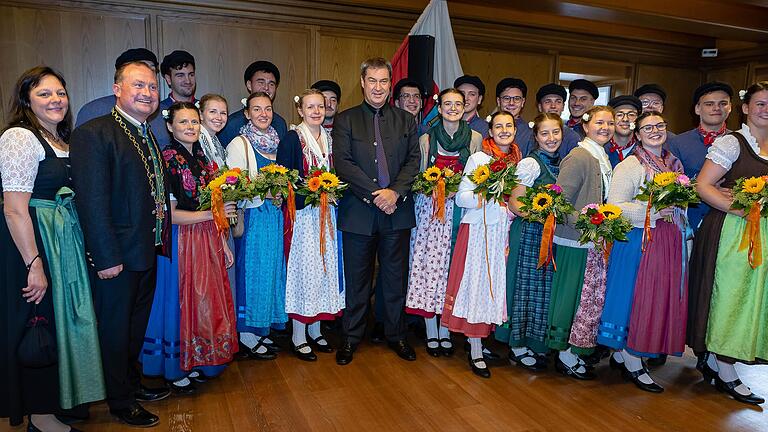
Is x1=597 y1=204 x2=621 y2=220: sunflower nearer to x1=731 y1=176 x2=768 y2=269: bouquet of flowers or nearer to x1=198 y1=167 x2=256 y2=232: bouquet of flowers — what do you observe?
x1=731 y1=176 x2=768 y2=269: bouquet of flowers

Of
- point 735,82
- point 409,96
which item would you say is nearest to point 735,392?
point 409,96

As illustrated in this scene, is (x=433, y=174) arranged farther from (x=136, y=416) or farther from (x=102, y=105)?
(x=102, y=105)

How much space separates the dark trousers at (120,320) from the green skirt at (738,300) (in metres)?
3.22

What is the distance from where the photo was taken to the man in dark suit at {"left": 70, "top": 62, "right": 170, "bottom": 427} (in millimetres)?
2254

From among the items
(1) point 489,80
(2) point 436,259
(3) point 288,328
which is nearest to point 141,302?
(3) point 288,328

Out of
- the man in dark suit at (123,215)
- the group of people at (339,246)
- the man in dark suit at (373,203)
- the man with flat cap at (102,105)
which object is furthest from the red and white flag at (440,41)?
the man in dark suit at (123,215)

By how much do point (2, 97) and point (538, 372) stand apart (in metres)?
5.03

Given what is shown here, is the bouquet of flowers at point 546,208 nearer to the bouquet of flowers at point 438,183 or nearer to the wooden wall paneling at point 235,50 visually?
the bouquet of flowers at point 438,183

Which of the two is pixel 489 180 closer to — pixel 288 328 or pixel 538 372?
pixel 538 372

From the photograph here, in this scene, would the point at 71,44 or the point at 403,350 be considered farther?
the point at 71,44

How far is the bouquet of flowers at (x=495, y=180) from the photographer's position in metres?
2.96

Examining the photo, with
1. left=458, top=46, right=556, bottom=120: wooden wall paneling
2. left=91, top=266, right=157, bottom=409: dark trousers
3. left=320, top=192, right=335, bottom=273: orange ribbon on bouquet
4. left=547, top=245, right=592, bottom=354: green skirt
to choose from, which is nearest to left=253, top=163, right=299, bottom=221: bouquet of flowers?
left=320, top=192, right=335, bottom=273: orange ribbon on bouquet

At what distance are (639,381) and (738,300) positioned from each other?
75 centimetres

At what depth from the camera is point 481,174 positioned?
3.00 meters
